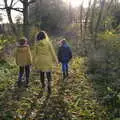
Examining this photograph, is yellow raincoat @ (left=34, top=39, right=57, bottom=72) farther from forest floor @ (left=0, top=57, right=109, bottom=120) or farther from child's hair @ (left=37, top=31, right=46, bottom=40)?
forest floor @ (left=0, top=57, right=109, bottom=120)

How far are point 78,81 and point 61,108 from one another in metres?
4.69

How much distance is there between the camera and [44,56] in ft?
39.1

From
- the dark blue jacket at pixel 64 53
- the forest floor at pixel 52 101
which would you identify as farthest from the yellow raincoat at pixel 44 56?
the dark blue jacket at pixel 64 53

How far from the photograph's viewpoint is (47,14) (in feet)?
151

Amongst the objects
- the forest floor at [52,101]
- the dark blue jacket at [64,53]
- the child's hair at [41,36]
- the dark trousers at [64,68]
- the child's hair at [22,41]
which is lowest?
the forest floor at [52,101]

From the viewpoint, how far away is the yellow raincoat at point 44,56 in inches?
467

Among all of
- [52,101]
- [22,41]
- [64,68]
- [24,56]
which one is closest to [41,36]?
[22,41]

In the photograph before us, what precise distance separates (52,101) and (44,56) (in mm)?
1546

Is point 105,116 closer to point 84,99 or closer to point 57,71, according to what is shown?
point 84,99

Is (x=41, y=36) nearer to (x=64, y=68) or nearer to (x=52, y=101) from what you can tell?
(x=52, y=101)

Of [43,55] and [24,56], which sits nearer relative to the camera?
[43,55]

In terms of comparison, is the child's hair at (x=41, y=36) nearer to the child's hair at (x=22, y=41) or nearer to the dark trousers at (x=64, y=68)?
the child's hair at (x=22, y=41)

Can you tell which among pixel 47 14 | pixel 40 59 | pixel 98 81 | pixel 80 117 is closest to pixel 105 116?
pixel 80 117

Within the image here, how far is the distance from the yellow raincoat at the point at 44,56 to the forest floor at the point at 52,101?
0.89 metres
